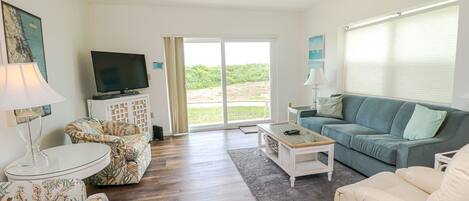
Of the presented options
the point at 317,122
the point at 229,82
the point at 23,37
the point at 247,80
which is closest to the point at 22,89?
the point at 23,37

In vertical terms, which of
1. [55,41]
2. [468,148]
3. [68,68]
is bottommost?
[468,148]

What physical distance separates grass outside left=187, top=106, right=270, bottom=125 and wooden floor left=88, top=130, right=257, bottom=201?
899 mm

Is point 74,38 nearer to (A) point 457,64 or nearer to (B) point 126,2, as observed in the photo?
(B) point 126,2

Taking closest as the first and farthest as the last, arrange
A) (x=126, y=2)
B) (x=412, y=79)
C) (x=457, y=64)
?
(x=457, y=64) < (x=412, y=79) < (x=126, y=2)

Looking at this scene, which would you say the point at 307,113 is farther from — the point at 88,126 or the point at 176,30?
the point at 88,126

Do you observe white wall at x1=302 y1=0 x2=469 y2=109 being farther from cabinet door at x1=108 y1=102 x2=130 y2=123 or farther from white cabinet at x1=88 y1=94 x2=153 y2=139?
cabinet door at x1=108 y1=102 x2=130 y2=123

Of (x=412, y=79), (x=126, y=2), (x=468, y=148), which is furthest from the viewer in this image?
(x=126, y=2)

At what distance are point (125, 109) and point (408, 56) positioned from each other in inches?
164

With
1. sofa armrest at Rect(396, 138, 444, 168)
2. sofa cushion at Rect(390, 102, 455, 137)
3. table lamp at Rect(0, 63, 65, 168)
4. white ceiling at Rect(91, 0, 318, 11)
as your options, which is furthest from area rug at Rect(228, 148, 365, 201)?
white ceiling at Rect(91, 0, 318, 11)

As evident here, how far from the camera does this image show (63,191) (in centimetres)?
158

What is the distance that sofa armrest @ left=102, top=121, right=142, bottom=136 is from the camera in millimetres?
3410

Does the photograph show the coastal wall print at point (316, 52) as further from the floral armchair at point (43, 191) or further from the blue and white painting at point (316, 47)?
the floral armchair at point (43, 191)

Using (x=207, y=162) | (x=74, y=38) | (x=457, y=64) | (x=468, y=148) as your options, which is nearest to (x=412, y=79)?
(x=457, y=64)

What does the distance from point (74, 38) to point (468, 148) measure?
175 inches
